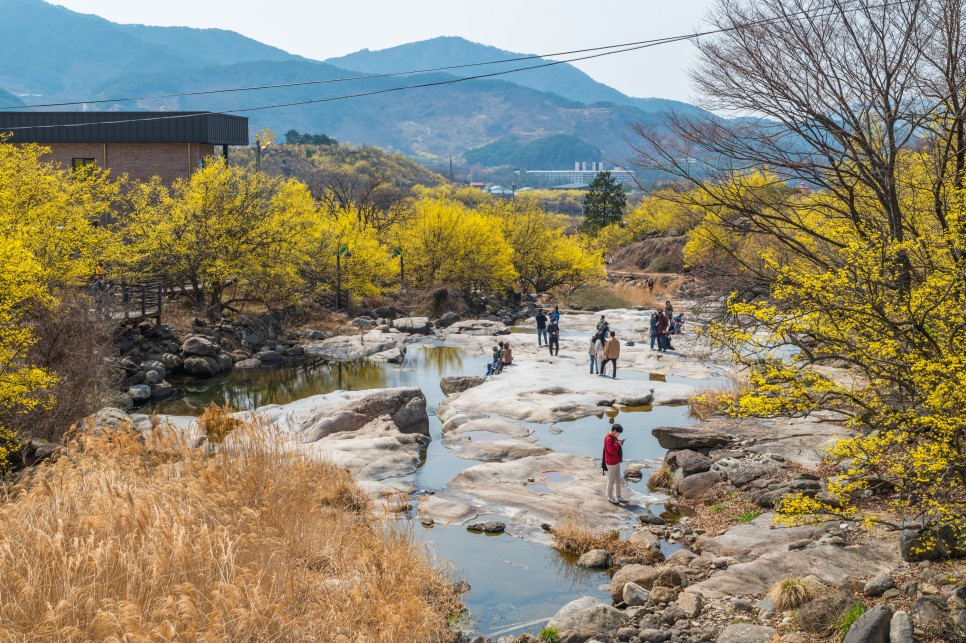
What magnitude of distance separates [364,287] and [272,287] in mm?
6853

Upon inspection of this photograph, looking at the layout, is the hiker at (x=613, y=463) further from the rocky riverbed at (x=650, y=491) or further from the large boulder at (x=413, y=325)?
the large boulder at (x=413, y=325)

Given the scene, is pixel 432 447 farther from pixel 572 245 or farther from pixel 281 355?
pixel 572 245

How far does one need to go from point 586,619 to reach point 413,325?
34423mm

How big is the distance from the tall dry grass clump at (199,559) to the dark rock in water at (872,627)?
15.0ft

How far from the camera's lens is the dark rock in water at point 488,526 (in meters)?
15.5

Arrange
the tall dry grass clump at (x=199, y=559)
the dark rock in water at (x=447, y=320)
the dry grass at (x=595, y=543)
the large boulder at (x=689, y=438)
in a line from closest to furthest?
1. the tall dry grass clump at (x=199, y=559)
2. the dry grass at (x=595, y=543)
3. the large boulder at (x=689, y=438)
4. the dark rock in water at (x=447, y=320)

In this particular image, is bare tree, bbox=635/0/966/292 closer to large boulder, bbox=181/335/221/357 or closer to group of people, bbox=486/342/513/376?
group of people, bbox=486/342/513/376

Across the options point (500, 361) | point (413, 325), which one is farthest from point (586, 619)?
point (413, 325)

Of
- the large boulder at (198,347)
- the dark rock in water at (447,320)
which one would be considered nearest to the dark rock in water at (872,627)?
the large boulder at (198,347)

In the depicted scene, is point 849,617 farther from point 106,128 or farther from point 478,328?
point 106,128

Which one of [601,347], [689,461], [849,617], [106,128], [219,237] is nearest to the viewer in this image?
[849,617]

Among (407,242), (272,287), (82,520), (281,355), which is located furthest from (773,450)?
(407,242)

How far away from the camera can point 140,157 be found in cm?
5091

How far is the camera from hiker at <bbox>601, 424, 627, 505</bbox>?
1620 centimetres
